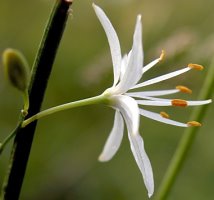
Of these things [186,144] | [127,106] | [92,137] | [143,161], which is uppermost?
[127,106]

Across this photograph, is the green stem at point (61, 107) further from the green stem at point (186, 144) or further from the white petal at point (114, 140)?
the green stem at point (186, 144)

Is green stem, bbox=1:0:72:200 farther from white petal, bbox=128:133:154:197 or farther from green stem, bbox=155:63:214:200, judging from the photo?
green stem, bbox=155:63:214:200

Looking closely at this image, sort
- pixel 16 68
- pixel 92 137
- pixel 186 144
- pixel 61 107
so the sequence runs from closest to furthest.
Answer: pixel 16 68 → pixel 61 107 → pixel 186 144 → pixel 92 137

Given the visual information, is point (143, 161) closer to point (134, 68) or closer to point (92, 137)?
point (134, 68)

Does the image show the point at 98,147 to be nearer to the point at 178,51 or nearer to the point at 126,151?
the point at 126,151

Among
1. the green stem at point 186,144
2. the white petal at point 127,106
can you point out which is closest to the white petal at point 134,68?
the white petal at point 127,106

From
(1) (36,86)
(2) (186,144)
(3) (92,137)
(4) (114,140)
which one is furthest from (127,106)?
(3) (92,137)

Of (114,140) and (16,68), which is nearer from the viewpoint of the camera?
(16,68)
